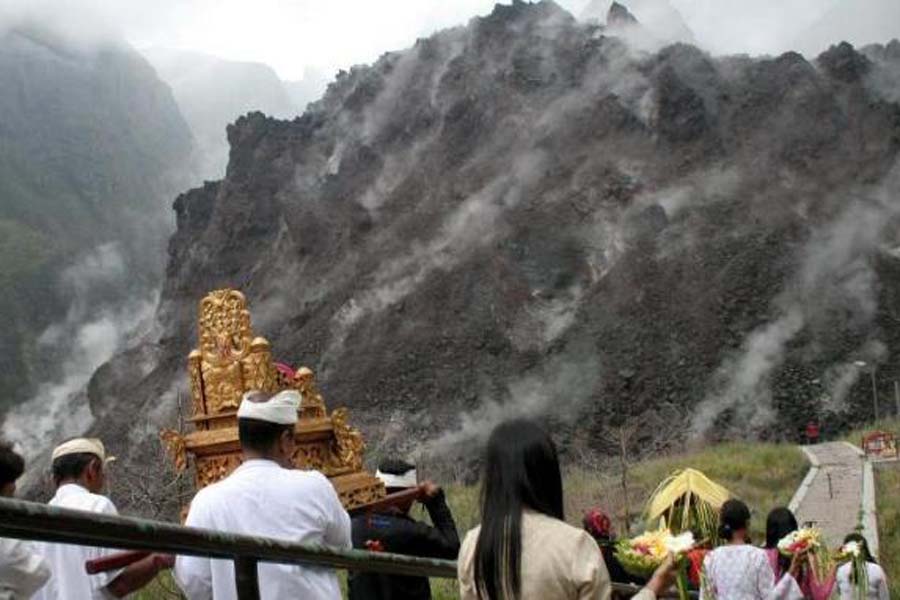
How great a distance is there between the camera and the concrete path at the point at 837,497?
16411 millimetres

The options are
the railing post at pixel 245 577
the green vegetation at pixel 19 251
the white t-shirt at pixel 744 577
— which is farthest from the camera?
the green vegetation at pixel 19 251

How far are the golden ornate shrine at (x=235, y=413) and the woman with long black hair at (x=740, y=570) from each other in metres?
1.62

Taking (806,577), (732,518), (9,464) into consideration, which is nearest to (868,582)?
(806,577)

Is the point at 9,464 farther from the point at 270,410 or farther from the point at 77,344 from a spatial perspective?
the point at 77,344

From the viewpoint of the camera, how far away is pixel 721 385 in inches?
1660

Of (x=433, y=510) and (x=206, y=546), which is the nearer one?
(x=206, y=546)

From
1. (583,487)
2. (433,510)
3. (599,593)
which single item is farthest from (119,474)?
(599,593)

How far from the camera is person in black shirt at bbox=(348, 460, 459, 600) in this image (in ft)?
14.1

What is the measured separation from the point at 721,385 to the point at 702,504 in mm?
38728

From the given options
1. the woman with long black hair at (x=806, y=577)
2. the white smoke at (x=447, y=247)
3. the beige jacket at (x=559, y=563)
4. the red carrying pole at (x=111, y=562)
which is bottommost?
the woman with long black hair at (x=806, y=577)

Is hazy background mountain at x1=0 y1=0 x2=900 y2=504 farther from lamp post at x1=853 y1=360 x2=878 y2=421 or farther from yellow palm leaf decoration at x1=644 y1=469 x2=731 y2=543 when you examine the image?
yellow palm leaf decoration at x1=644 y1=469 x2=731 y2=543

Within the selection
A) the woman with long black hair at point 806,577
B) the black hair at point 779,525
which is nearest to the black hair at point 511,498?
the woman with long black hair at point 806,577

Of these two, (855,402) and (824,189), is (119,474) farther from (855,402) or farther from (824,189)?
(824,189)

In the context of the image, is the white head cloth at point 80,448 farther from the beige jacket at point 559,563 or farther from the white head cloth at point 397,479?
the beige jacket at point 559,563
